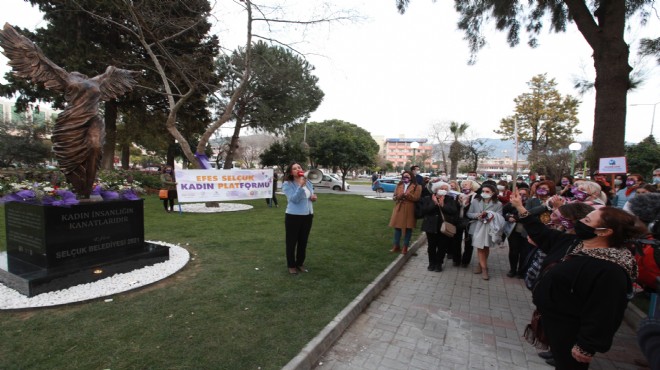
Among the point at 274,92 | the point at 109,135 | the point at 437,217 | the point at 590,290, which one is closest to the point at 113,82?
the point at 437,217

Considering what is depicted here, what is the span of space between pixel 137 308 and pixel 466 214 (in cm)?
521

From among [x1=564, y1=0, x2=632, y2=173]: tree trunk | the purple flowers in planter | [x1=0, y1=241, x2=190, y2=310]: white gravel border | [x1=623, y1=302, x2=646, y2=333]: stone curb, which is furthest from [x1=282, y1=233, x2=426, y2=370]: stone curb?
[x1=564, y1=0, x2=632, y2=173]: tree trunk

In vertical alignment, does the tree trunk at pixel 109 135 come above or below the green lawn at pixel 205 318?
above

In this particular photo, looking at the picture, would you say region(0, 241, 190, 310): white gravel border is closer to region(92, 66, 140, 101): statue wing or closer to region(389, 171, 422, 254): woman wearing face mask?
region(92, 66, 140, 101): statue wing

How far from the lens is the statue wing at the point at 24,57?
12.7 feet

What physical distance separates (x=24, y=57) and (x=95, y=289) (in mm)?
3043

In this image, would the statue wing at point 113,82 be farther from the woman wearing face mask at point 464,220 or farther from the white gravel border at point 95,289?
the woman wearing face mask at point 464,220

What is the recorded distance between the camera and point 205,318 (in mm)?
3320

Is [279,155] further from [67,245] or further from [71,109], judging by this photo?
[67,245]

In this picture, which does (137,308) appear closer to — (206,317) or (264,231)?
(206,317)

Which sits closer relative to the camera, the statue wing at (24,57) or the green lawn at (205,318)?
the green lawn at (205,318)

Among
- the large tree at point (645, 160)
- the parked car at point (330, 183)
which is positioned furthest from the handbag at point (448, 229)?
the large tree at point (645, 160)

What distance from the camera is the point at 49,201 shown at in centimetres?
398

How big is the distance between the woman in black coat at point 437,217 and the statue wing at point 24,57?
588 centimetres
